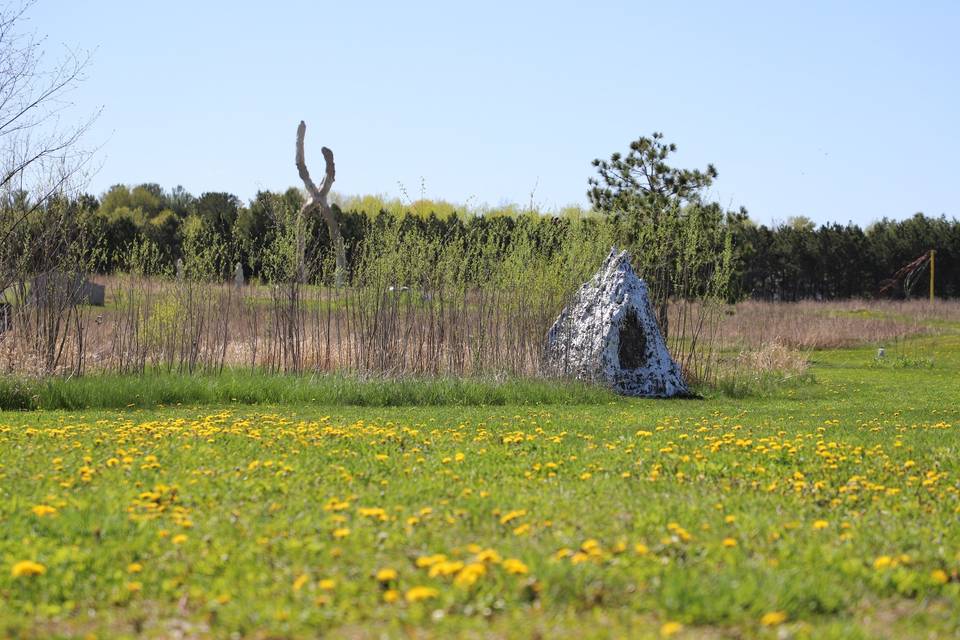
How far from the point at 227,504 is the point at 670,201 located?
18036 mm

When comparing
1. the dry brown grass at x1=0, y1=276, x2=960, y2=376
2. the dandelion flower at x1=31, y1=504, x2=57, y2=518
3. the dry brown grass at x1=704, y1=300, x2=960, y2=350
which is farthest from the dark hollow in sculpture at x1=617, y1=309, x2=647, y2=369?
the dandelion flower at x1=31, y1=504, x2=57, y2=518

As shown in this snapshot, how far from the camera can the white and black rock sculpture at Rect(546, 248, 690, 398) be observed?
15.8 meters

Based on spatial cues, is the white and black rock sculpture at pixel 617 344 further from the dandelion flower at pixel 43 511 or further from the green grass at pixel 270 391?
the dandelion flower at pixel 43 511

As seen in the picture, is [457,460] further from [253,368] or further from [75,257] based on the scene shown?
[75,257]

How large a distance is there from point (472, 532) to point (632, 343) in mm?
11235

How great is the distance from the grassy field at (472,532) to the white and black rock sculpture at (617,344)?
628 cm

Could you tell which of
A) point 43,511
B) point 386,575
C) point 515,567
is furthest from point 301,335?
point 515,567

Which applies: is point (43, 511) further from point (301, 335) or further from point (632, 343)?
point (632, 343)

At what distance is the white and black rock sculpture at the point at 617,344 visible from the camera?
15.8 metres

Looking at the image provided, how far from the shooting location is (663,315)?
18.5 m

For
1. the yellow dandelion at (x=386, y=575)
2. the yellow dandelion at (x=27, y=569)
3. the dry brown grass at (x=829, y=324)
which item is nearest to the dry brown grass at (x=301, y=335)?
the dry brown grass at (x=829, y=324)

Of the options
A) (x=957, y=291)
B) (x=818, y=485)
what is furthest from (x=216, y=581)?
(x=957, y=291)

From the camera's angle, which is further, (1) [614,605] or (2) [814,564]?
(2) [814,564]

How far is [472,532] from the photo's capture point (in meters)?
5.18
